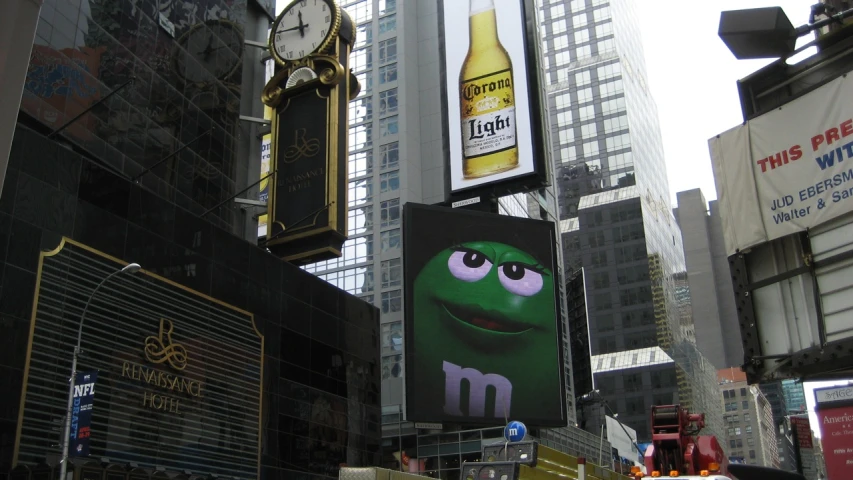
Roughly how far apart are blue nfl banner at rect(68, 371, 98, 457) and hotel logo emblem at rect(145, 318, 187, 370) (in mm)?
5329

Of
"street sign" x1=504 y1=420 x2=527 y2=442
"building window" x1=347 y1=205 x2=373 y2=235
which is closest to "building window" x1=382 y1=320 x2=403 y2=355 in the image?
"building window" x1=347 y1=205 x2=373 y2=235

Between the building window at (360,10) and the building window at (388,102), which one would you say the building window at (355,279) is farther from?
the building window at (360,10)

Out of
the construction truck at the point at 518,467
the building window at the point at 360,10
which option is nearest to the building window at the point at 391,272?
the building window at the point at 360,10

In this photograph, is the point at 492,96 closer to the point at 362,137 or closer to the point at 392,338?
the point at 392,338

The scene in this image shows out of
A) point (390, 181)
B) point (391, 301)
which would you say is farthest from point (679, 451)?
point (390, 181)

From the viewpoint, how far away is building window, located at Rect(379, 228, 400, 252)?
76.2m

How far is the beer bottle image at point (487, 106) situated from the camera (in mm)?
45156

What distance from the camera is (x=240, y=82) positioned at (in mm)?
35000

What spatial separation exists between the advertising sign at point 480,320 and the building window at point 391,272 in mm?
31916

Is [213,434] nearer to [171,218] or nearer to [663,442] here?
[171,218]

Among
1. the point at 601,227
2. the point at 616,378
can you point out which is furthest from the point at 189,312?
the point at 601,227

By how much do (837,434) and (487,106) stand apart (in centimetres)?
2387

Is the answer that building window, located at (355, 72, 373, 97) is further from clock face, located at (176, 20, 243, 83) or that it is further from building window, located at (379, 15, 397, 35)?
clock face, located at (176, 20, 243, 83)

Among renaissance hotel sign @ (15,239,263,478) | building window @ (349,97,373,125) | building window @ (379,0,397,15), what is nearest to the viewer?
renaissance hotel sign @ (15,239,263,478)
